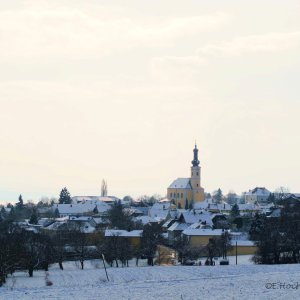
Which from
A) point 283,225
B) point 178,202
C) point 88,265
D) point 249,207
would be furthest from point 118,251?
point 178,202

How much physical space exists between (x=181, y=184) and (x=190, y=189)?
2646 mm

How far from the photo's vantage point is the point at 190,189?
16525 centimetres

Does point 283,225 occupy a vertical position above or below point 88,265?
above

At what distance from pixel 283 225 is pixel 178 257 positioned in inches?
430

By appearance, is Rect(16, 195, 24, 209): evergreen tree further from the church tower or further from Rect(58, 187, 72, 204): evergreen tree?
the church tower

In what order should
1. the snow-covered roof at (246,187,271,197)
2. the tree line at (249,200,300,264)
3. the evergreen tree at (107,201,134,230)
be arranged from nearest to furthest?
the tree line at (249,200,300,264), the evergreen tree at (107,201,134,230), the snow-covered roof at (246,187,271,197)

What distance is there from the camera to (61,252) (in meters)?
62.1

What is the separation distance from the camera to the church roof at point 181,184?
16525cm

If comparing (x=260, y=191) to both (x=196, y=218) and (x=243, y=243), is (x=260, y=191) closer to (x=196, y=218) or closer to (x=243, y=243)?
(x=196, y=218)

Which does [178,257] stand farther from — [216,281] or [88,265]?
[216,281]

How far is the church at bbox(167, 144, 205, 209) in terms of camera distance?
164 m

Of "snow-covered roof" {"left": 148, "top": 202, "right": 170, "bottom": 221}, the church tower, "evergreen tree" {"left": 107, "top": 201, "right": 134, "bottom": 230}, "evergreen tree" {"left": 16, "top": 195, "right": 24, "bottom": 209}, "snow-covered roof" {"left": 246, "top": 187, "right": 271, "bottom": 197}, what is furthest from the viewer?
"snow-covered roof" {"left": 246, "top": 187, "right": 271, "bottom": 197}

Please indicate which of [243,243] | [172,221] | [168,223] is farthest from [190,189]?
[243,243]

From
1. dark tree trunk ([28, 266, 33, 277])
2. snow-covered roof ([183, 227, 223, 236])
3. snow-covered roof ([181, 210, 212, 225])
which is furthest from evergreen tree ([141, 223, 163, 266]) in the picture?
snow-covered roof ([181, 210, 212, 225])
